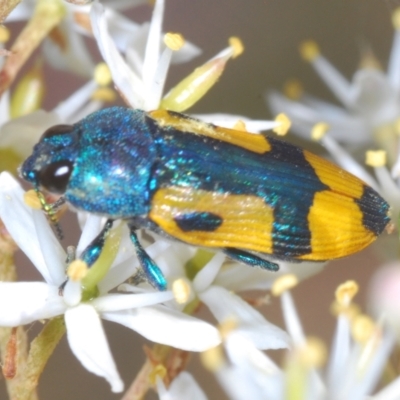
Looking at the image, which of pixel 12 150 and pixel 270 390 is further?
pixel 12 150

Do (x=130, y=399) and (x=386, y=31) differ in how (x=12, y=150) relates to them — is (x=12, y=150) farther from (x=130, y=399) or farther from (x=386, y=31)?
(x=386, y=31)

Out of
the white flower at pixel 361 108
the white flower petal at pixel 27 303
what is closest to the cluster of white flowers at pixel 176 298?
the white flower petal at pixel 27 303

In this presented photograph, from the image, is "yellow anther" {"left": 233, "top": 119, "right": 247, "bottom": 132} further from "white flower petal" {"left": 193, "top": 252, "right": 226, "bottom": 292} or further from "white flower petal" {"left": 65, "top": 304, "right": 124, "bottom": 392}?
"white flower petal" {"left": 65, "top": 304, "right": 124, "bottom": 392}

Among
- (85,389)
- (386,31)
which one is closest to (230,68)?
(386,31)

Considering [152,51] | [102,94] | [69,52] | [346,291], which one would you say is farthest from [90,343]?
[69,52]

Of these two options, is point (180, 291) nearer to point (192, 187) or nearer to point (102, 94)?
point (192, 187)
